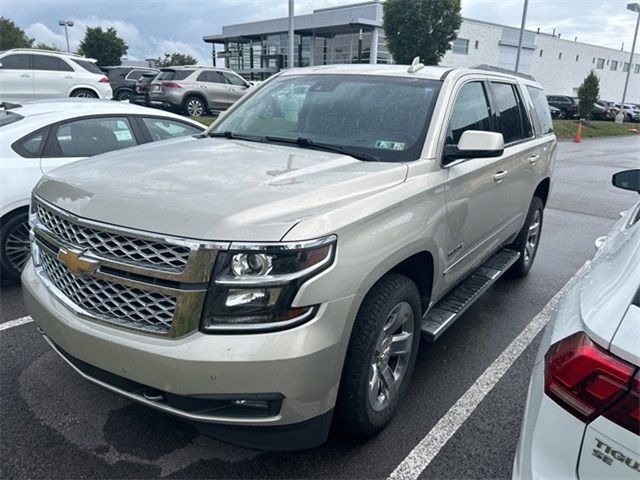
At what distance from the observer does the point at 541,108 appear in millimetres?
5566

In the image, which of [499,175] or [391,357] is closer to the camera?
[391,357]

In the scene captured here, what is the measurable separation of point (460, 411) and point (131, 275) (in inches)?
81.6

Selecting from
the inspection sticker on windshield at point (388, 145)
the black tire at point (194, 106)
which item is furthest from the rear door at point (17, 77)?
the inspection sticker on windshield at point (388, 145)

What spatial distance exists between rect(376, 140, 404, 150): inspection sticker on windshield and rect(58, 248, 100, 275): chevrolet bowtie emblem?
1.77 m

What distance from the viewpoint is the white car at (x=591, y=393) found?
4.13 ft

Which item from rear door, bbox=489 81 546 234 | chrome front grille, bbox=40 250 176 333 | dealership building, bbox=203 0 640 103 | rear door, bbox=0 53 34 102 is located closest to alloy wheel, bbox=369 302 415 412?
chrome front grille, bbox=40 250 176 333

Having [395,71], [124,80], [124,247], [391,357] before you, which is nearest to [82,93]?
[124,80]

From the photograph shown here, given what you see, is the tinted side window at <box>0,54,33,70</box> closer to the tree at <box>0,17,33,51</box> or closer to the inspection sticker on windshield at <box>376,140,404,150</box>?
the inspection sticker on windshield at <box>376,140,404,150</box>

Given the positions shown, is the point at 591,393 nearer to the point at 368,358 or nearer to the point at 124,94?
the point at 368,358

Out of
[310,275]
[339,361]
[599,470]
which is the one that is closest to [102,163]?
[310,275]

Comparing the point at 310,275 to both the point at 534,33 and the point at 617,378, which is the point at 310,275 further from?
the point at 534,33

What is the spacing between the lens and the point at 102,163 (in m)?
2.82

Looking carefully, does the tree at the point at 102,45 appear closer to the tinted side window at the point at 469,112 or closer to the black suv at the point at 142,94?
the black suv at the point at 142,94

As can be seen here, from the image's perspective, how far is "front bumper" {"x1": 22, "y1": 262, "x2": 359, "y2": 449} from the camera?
6.45ft
